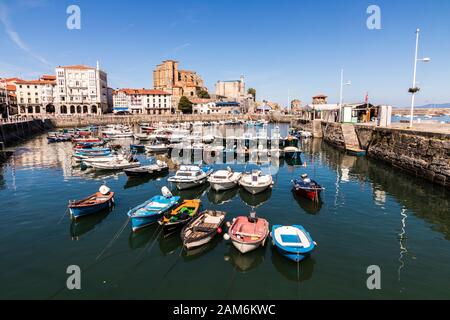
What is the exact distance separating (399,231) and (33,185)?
122 feet

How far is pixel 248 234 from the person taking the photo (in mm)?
17422

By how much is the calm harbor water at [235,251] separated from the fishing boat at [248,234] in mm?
632

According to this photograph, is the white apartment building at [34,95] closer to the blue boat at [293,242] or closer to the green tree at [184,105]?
the green tree at [184,105]

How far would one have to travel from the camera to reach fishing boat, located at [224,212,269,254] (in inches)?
661

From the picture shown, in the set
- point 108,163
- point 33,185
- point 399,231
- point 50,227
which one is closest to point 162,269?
point 50,227

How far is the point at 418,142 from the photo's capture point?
122 ft

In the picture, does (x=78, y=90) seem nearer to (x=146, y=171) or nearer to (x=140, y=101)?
(x=140, y=101)

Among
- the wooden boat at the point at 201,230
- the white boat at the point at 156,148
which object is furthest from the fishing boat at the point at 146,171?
the white boat at the point at 156,148

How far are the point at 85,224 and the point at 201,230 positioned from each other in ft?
32.8

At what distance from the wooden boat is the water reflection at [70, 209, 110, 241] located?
25.9 ft

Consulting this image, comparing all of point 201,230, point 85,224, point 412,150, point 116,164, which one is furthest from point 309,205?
point 116,164
